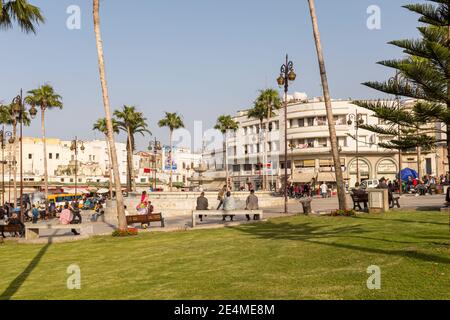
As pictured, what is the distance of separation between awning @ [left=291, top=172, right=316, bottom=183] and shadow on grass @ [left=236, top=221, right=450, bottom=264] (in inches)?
1787

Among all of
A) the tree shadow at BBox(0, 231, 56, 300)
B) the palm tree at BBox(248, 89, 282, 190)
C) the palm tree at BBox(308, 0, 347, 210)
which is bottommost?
the tree shadow at BBox(0, 231, 56, 300)

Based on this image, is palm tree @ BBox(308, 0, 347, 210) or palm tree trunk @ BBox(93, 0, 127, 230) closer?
palm tree trunk @ BBox(93, 0, 127, 230)

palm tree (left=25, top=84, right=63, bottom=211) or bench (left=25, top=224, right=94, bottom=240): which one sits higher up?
palm tree (left=25, top=84, right=63, bottom=211)

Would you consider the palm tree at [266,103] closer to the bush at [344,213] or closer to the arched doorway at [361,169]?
the arched doorway at [361,169]

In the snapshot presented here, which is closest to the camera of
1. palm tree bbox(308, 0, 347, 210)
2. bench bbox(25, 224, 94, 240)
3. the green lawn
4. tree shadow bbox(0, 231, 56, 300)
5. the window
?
the green lawn

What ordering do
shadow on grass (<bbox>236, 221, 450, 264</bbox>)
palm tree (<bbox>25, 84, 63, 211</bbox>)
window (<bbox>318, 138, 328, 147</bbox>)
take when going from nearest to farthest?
shadow on grass (<bbox>236, 221, 450, 264</bbox>), palm tree (<bbox>25, 84, 63, 211</bbox>), window (<bbox>318, 138, 328, 147</bbox>)

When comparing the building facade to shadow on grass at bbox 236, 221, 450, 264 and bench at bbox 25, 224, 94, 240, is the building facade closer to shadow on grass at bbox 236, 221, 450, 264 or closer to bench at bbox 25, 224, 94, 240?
shadow on grass at bbox 236, 221, 450, 264

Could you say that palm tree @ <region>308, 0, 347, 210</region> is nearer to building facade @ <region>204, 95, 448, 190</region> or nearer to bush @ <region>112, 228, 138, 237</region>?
bush @ <region>112, 228, 138, 237</region>

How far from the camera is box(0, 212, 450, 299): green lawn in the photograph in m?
7.03

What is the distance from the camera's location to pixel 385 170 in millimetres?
68125

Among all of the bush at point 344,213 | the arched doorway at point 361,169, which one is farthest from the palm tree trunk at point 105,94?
the arched doorway at point 361,169

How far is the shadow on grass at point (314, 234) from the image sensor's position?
891 cm

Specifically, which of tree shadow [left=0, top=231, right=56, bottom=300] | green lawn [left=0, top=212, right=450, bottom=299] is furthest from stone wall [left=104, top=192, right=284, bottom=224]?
tree shadow [left=0, top=231, right=56, bottom=300]

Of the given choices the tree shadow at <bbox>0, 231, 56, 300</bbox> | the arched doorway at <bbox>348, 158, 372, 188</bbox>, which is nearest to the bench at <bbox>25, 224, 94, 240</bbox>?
the tree shadow at <bbox>0, 231, 56, 300</bbox>
